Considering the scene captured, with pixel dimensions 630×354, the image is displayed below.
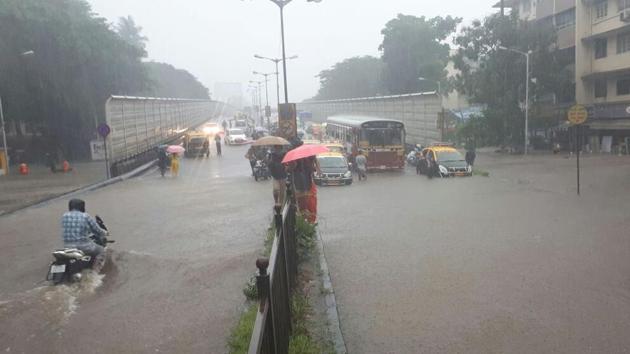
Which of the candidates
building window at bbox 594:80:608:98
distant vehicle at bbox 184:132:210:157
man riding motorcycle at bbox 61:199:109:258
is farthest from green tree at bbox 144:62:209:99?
man riding motorcycle at bbox 61:199:109:258

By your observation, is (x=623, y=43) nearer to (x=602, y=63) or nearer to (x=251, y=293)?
(x=602, y=63)

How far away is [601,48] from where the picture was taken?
38688mm

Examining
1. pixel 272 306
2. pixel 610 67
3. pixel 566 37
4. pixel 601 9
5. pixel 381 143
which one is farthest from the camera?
pixel 566 37

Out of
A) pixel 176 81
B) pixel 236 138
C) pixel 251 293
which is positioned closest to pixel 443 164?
pixel 251 293

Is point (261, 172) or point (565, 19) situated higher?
point (565, 19)

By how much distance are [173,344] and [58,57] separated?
35848 mm

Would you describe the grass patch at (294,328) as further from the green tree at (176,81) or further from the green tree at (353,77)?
the green tree at (176,81)

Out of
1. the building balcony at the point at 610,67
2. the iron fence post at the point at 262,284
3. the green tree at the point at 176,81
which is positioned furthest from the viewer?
the green tree at the point at 176,81

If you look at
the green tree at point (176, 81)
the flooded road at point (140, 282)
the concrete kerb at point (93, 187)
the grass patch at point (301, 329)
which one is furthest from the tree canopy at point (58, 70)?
the green tree at point (176, 81)

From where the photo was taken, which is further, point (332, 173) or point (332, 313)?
point (332, 173)

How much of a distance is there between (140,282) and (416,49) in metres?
62.2

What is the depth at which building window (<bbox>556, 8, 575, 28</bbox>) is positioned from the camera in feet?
138

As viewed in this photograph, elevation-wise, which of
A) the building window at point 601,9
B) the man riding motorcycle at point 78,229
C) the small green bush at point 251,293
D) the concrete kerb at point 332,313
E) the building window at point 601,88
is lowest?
the concrete kerb at point 332,313

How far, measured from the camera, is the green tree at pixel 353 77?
4264 inches
